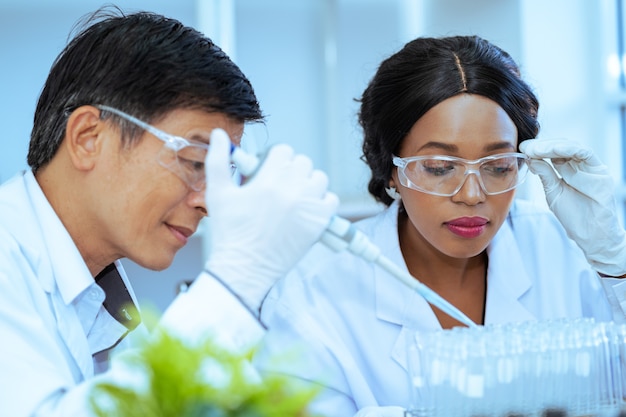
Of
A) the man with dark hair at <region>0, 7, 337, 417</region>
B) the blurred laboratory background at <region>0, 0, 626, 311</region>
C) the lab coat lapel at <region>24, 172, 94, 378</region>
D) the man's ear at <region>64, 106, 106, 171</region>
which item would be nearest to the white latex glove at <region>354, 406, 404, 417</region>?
the man with dark hair at <region>0, 7, 337, 417</region>

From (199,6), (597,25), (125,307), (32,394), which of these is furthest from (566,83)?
(32,394)

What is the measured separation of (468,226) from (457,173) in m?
0.13

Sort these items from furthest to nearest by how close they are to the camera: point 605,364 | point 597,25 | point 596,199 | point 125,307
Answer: point 597,25
point 596,199
point 125,307
point 605,364

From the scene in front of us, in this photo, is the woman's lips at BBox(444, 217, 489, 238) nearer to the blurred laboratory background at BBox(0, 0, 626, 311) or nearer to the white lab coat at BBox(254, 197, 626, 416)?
the white lab coat at BBox(254, 197, 626, 416)

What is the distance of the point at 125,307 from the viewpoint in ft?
5.45

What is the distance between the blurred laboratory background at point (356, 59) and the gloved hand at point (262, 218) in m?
1.88

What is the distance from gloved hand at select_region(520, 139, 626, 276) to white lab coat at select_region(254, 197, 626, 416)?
0.08 m

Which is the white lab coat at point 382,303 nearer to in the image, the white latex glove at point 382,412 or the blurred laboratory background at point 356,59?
the white latex glove at point 382,412

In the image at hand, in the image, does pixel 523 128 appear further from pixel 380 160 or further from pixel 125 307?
pixel 125 307

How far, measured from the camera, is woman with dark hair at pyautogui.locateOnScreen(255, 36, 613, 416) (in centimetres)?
170

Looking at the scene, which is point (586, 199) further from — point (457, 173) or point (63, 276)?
point (63, 276)

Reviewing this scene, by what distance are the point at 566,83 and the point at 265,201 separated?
250 centimetres

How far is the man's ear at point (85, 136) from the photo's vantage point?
1.35 meters

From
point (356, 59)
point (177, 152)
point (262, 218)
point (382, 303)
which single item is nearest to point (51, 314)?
point (177, 152)
